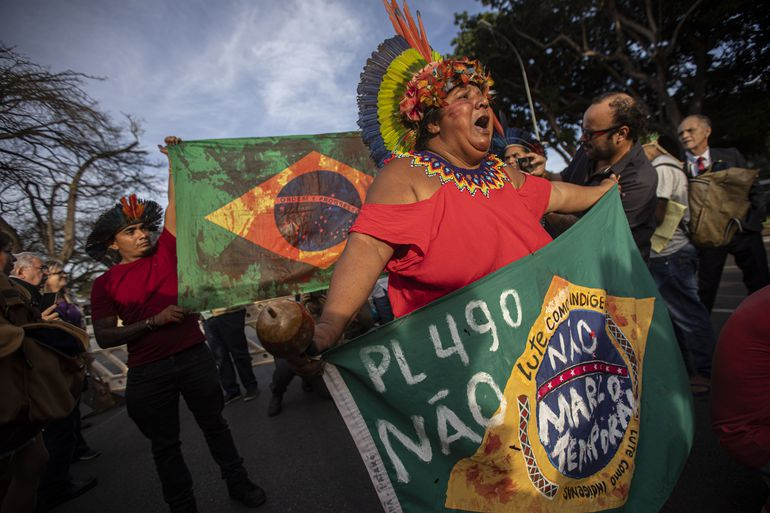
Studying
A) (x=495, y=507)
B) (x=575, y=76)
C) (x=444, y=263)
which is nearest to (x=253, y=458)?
(x=495, y=507)

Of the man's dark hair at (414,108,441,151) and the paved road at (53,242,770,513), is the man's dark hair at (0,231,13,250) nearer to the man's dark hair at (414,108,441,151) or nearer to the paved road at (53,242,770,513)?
the paved road at (53,242,770,513)

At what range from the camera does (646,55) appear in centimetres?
1293

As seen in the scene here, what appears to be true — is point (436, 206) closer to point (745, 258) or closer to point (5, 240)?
point (5, 240)

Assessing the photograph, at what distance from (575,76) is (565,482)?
59.1ft

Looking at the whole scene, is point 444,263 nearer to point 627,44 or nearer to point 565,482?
point 565,482

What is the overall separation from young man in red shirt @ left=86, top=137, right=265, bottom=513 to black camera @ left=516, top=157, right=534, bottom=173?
2.63m

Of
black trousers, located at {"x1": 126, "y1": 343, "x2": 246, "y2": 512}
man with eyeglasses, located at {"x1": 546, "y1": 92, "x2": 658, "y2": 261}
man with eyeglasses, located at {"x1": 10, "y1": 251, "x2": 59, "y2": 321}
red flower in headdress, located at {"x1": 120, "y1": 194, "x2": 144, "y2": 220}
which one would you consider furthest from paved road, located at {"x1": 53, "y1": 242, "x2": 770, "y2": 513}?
red flower in headdress, located at {"x1": 120, "y1": 194, "x2": 144, "y2": 220}

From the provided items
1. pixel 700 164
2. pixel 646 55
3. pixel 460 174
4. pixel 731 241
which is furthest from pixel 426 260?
pixel 646 55

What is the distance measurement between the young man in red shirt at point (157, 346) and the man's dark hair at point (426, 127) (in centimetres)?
173

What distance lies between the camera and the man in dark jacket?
3238 mm

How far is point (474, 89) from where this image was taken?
1586 millimetres

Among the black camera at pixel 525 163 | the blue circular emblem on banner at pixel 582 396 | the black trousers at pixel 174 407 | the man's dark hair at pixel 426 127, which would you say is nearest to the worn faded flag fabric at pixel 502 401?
the blue circular emblem on banner at pixel 582 396

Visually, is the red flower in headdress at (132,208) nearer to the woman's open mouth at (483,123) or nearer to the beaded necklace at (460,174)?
the beaded necklace at (460,174)

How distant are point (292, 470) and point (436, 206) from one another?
253cm
